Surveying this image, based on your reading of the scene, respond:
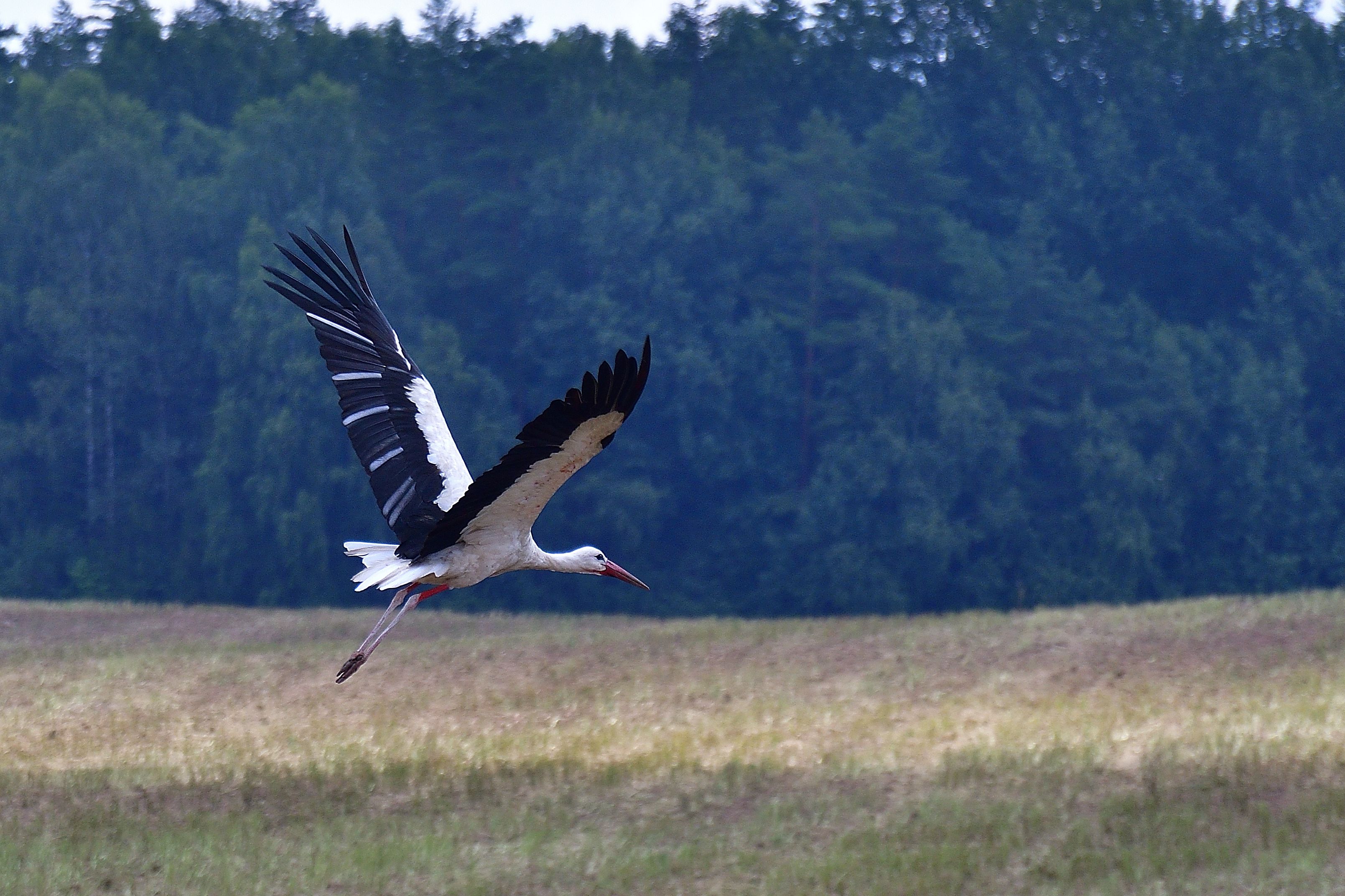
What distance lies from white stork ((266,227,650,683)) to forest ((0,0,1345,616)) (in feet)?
116

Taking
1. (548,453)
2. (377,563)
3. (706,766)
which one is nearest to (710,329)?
(706,766)

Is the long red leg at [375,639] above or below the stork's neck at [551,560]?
below

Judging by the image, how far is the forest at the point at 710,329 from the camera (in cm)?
4891

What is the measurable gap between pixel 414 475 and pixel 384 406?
635 millimetres

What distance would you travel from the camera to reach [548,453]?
800 centimetres

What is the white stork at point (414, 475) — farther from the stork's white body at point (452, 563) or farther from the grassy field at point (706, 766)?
the grassy field at point (706, 766)

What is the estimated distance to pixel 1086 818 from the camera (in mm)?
11109

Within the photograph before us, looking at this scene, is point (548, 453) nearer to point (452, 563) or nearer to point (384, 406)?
point (452, 563)

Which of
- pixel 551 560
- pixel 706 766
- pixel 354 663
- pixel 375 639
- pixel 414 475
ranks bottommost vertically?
pixel 706 766

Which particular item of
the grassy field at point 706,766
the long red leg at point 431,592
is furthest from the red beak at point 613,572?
the grassy field at point 706,766

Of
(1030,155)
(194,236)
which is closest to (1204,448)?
(1030,155)

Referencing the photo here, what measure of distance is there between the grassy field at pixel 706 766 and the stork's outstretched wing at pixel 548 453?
243cm

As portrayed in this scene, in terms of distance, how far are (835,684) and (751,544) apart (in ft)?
110

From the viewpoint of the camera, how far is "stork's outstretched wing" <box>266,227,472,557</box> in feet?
33.0
